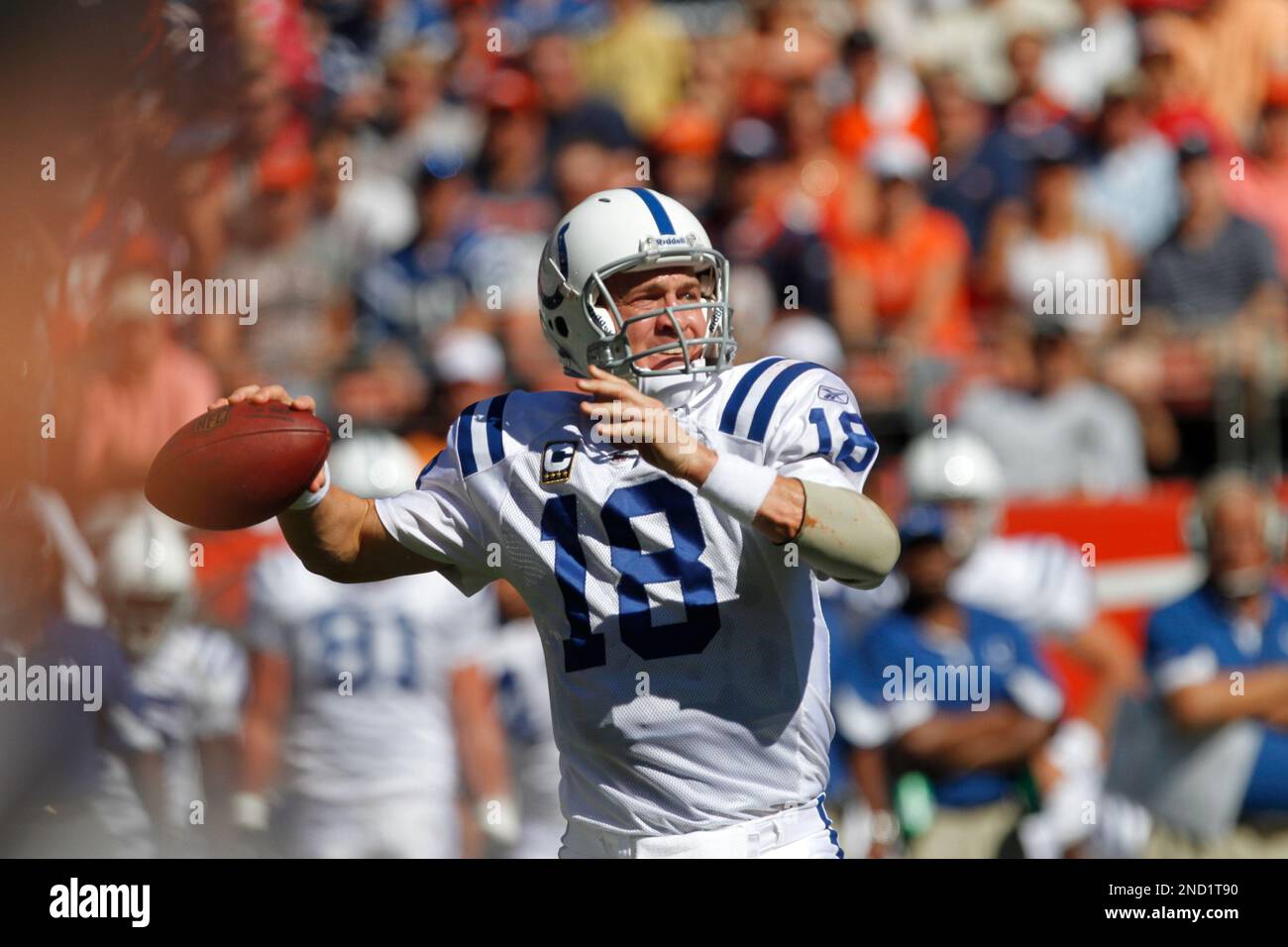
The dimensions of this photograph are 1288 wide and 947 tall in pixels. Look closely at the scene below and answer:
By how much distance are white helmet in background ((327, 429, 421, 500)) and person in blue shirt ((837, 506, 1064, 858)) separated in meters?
1.65

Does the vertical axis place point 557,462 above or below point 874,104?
below

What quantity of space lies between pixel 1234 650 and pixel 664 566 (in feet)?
9.24

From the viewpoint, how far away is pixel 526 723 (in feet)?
19.0

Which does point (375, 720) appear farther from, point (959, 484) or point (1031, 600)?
point (1031, 600)

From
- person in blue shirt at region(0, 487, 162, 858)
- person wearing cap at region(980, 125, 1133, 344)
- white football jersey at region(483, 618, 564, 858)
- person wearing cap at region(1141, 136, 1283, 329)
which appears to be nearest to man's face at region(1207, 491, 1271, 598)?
person wearing cap at region(1141, 136, 1283, 329)

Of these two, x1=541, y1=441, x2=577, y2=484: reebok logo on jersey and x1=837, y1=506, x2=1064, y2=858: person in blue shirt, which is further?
x1=837, y1=506, x2=1064, y2=858: person in blue shirt

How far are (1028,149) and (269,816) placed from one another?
4206 millimetres

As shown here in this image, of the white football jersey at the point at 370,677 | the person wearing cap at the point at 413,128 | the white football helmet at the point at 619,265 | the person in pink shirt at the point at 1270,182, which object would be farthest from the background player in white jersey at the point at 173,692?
the person in pink shirt at the point at 1270,182

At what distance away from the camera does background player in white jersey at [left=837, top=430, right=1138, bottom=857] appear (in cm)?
530

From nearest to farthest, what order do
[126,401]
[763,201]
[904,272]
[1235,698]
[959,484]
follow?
[1235,698] < [959,484] < [126,401] < [904,272] < [763,201]

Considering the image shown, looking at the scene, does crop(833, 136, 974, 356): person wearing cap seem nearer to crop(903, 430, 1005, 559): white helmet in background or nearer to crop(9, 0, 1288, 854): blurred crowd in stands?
crop(9, 0, 1288, 854): blurred crowd in stands

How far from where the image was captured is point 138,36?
6.71m

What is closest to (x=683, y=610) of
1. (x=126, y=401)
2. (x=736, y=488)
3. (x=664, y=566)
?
(x=664, y=566)
